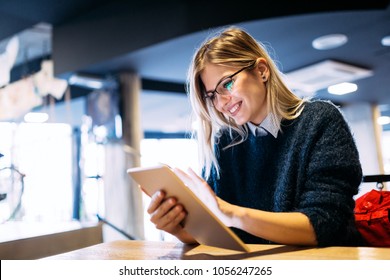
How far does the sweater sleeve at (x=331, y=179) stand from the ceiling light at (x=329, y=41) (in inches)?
114

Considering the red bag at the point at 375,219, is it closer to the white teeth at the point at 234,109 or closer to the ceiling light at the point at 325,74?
the white teeth at the point at 234,109

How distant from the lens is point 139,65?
417 centimetres

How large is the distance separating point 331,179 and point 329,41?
10.3ft

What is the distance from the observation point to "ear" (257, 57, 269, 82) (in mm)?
1128

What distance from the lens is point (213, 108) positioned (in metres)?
1.23

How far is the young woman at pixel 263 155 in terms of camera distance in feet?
2.73

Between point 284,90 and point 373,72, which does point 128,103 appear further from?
point 284,90

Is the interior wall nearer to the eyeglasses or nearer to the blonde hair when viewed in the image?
the blonde hair

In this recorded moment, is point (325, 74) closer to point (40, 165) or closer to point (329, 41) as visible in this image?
point (329, 41)

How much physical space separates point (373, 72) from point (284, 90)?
14.0ft

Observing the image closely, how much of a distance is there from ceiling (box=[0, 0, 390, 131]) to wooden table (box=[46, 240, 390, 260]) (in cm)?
211

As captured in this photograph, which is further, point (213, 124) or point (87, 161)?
point (87, 161)

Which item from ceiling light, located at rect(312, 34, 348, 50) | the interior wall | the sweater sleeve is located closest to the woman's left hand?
the sweater sleeve
